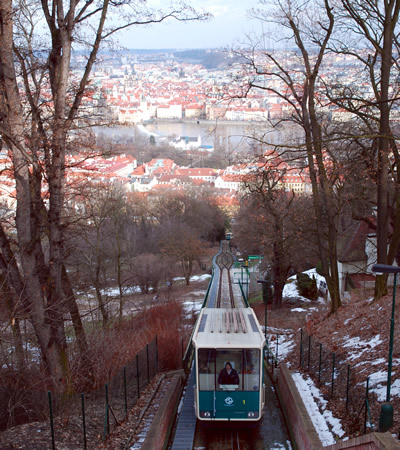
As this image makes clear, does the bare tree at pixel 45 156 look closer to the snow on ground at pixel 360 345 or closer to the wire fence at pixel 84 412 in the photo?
the wire fence at pixel 84 412

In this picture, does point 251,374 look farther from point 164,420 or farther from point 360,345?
point 360,345

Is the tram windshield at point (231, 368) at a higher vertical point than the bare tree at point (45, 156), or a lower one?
lower

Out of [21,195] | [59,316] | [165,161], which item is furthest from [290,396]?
[165,161]

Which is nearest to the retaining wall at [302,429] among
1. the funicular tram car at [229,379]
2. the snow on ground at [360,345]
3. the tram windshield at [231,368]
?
the funicular tram car at [229,379]

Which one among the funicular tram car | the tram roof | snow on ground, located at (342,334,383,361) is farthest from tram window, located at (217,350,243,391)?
snow on ground, located at (342,334,383,361)

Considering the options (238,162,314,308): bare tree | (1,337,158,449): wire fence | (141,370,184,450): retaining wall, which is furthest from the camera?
(238,162,314,308): bare tree

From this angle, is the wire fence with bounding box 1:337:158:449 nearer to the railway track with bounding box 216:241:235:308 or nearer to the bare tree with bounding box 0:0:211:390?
the bare tree with bounding box 0:0:211:390
